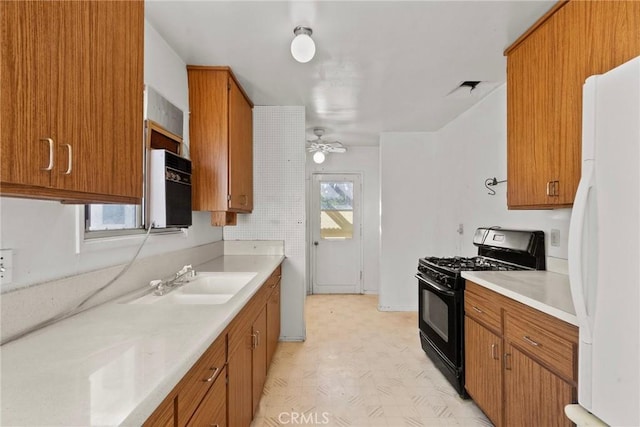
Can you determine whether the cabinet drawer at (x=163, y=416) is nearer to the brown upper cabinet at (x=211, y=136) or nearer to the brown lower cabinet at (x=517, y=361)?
the brown lower cabinet at (x=517, y=361)

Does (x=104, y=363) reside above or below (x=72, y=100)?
below

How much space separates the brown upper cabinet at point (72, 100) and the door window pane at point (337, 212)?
4.34 m

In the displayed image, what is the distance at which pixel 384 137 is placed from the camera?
4398mm

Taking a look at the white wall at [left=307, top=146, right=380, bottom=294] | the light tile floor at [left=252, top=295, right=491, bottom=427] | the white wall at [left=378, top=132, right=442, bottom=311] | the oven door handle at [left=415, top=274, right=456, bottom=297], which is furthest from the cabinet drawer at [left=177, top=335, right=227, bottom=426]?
the white wall at [left=307, top=146, right=380, bottom=294]

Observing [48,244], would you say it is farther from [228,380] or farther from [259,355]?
[259,355]

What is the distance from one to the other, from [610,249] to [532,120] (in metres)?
1.22

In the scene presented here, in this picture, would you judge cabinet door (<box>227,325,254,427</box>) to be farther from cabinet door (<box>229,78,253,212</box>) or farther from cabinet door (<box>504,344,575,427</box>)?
cabinet door (<box>504,344,575,427</box>)

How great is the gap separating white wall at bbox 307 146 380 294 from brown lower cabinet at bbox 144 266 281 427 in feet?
10.7

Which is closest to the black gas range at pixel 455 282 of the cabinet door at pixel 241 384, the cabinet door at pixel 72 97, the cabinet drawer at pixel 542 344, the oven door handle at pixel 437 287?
the oven door handle at pixel 437 287

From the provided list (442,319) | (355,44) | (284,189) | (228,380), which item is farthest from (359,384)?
(355,44)

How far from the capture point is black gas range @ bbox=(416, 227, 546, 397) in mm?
2307

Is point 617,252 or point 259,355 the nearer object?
point 617,252

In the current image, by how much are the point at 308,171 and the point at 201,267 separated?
320cm

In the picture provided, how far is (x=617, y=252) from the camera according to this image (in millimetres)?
945
